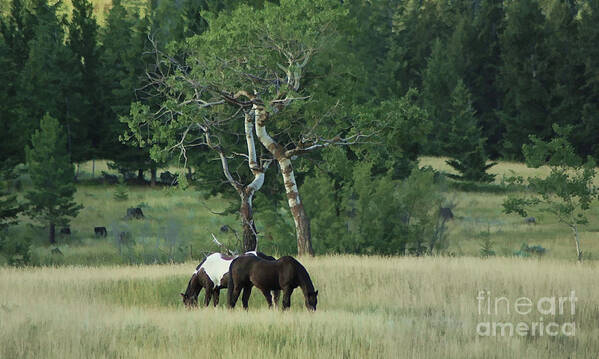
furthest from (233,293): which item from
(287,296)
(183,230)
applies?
(183,230)

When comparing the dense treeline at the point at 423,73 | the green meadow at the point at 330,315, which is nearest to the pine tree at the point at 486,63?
the dense treeline at the point at 423,73

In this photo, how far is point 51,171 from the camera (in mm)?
43406

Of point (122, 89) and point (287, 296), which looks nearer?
point (287, 296)

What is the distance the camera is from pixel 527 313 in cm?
1221

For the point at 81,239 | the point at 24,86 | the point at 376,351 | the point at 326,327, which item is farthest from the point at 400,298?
the point at 24,86

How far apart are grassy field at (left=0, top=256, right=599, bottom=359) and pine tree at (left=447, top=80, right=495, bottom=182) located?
40955 mm

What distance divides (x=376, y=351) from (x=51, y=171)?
3734 centimetres

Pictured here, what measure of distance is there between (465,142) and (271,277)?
4819cm

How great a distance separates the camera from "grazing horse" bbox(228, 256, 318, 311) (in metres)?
11.3

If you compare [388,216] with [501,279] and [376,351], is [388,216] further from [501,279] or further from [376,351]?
[376,351]

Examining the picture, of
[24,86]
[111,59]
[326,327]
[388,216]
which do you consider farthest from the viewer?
[111,59]

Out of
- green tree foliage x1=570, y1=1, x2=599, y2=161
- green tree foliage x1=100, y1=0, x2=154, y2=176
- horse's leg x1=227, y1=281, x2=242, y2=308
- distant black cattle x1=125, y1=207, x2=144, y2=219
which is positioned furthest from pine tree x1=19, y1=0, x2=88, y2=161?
horse's leg x1=227, y1=281, x2=242, y2=308

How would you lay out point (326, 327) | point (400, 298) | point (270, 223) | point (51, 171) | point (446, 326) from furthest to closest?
1. point (51, 171)
2. point (270, 223)
3. point (400, 298)
4. point (446, 326)
5. point (326, 327)

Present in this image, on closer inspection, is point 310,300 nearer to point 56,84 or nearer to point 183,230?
point 183,230
